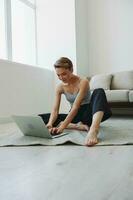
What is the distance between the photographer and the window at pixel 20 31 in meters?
4.69

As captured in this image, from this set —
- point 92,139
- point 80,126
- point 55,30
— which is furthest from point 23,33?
point 92,139

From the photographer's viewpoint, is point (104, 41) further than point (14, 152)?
Yes

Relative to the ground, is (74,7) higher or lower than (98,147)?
higher

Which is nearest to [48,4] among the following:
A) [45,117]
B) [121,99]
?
[121,99]

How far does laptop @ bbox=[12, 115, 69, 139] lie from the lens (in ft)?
7.16

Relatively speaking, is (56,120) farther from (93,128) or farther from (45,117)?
(93,128)

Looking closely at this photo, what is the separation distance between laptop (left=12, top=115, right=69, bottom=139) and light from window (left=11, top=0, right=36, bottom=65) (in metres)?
2.73

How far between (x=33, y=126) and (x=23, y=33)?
11.4 feet

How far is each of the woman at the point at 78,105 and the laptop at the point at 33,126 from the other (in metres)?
0.14

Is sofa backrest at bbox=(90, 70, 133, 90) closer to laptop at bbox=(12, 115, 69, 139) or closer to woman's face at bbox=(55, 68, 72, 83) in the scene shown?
woman's face at bbox=(55, 68, 72, 83)

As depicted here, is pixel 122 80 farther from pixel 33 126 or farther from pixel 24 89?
pixel 33 126

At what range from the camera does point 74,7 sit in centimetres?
557

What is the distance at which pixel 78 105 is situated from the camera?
2.43 meters

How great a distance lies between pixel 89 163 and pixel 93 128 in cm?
67
